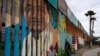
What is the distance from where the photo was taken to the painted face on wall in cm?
772

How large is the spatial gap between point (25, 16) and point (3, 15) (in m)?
1.35

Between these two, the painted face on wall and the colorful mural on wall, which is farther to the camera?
the painted face on wall

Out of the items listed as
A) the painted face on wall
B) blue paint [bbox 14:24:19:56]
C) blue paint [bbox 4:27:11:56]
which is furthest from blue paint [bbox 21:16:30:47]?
blue paint [bbox 4:27:11:56]

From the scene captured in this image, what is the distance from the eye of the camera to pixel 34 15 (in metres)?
8.45

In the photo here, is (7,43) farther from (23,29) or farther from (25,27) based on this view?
(25,27)

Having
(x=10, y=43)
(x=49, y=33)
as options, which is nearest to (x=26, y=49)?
(x=10, y=43)

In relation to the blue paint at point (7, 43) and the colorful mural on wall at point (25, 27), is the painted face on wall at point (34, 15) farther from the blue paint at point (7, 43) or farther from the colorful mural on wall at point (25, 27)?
the blue paint at point (7, 43)

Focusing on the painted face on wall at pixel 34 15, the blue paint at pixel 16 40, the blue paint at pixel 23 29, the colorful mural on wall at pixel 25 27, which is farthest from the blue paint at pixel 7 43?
the painted face on wall at pixel 34 15

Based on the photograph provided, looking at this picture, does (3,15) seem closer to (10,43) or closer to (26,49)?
(10,43)

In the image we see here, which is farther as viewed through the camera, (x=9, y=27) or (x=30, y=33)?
(x=30, y=33)

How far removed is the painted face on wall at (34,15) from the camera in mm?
7719

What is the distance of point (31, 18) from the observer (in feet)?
26.7

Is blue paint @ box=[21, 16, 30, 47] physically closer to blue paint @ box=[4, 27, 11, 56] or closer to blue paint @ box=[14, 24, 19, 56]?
blue paint @ box=[14, 24, 19, 56]

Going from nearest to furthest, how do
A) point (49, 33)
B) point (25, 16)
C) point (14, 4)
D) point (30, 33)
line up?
1. point (14, 4)
2. point (25, 16)
3. point (30, 33)
4. point (49, 33)
